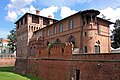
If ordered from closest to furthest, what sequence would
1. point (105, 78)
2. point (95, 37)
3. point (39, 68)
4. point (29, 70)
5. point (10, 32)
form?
point (105, 78) → point (95, 37) → point (39, 68) → point (29, 70) → point (10, 32)

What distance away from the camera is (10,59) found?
2245 inches

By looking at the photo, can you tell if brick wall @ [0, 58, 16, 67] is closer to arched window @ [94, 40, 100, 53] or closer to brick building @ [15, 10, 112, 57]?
brick building @ [15, 10, 112, 57]

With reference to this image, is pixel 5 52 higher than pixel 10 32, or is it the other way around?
pixel 10 32

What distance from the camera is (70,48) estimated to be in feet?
72.7

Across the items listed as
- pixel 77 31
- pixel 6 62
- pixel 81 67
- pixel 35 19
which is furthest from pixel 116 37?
pixel 6 62

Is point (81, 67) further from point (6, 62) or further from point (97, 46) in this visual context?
point (6, 62)

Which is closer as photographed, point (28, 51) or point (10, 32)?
point (28, 51)

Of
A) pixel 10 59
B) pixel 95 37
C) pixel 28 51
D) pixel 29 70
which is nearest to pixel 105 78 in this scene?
pixel 95 37

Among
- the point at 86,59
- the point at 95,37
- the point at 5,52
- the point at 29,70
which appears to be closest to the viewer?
the point at 86,59

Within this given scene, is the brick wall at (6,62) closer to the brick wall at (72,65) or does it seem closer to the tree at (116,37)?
the brick wall at (72,65)

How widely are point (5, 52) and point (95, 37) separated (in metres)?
56.4

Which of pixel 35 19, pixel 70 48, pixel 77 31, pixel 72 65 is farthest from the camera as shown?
pixel 35 19

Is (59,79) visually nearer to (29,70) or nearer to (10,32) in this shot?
(29,70)

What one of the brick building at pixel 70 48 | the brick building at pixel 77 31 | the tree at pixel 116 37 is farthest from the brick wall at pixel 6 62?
the tree at pixel 116 37
